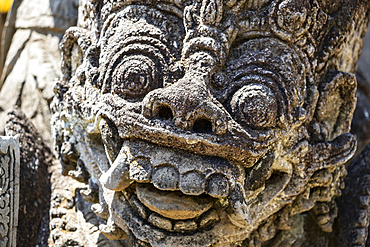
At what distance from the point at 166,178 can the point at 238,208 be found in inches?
10.9

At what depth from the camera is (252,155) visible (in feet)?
5.35

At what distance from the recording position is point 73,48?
201 centimetres

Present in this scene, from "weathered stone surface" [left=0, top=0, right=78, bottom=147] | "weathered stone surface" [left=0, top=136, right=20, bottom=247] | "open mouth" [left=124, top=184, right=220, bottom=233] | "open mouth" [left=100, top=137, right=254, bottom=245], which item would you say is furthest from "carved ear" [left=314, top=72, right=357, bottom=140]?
"weathered stone surface" [left=0, top=0, right=78, bottom=147]

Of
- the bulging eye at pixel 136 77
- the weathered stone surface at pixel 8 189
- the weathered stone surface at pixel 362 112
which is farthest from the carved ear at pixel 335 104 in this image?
the weathered stone surface at pixel 8 189

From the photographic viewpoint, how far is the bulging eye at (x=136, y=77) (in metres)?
1.66

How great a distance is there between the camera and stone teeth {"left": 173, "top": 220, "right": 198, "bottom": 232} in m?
1.64

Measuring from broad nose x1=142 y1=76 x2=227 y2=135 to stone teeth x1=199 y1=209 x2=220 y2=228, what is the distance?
30cm

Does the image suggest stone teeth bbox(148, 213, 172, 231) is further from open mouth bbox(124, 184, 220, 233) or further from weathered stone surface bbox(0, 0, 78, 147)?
weathered stone surface bbox(0, 0, 78, 147)

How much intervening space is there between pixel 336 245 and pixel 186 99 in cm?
110

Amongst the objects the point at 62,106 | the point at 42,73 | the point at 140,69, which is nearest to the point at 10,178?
the point at 62,106

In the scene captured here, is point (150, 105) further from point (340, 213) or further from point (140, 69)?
point (340, 213)

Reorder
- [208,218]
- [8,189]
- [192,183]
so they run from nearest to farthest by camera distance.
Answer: [192,183]
[208,218]
[8,189]

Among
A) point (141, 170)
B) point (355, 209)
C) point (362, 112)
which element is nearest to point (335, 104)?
point (355, 209)

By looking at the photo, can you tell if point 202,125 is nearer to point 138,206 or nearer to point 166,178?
point 166,178
